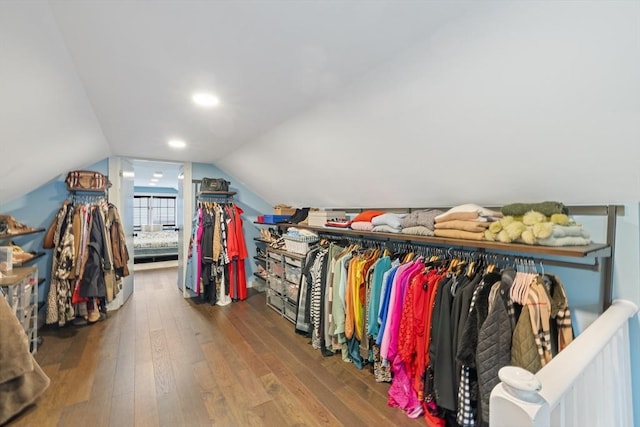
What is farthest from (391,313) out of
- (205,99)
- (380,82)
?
(205,99)

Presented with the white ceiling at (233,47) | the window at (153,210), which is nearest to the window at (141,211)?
the window at (153,210)

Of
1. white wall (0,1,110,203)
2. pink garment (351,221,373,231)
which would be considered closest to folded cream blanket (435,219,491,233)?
pink garment (351,221,373,231)

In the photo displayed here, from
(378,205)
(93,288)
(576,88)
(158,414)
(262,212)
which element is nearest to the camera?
(576,88)

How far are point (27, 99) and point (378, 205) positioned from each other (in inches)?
99.9

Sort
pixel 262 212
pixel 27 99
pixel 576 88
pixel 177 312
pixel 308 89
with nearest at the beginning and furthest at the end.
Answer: pixel 576 88 < pixel 27 99 < pixel 308 89 < pixel 177 312 < pixel 262 212

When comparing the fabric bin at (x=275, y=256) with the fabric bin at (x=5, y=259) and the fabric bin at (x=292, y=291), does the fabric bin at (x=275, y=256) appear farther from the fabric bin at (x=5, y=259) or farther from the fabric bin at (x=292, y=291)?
the fabric bin at (x=5, y=259)

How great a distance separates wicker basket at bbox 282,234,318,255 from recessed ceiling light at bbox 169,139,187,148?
160cm

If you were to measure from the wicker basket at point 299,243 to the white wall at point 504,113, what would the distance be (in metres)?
1.12

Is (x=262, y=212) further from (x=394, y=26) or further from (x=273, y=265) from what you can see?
(x=394, y=26)

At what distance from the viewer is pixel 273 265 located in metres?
3.64

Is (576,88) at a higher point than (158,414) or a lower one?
higher

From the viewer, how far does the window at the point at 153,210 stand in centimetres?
817

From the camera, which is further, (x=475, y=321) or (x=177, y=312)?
(x=177, y=312)

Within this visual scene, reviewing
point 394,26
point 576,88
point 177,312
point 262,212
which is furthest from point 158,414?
point 262,212
